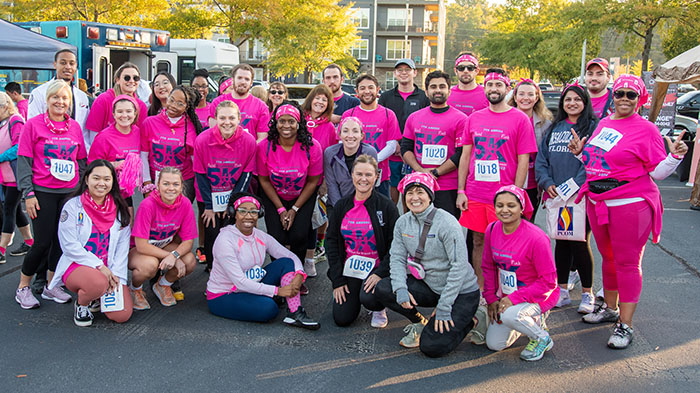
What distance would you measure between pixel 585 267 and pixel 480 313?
121 centimetres

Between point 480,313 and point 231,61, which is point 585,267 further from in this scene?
point 231,61

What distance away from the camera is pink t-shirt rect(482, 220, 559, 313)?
421 cm

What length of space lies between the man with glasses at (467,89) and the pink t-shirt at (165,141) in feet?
9.04

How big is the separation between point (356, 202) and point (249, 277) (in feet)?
3.48

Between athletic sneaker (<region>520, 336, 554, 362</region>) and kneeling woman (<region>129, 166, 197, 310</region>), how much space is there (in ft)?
9.30

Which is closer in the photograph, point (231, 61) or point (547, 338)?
point (547, 338)

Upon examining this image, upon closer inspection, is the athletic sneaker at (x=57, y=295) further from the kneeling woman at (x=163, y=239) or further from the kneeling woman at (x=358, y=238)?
the kneeling woman at (x=358, y=238)

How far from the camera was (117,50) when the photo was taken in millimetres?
15250

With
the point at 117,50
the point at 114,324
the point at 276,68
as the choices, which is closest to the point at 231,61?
the point at 117,50

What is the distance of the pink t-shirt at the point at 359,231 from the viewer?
4828 mm

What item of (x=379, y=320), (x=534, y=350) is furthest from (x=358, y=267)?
(x=534, y=350)

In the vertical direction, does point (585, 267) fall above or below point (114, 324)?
above

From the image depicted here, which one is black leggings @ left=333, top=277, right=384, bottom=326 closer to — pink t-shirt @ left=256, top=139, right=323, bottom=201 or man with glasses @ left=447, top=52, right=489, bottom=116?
pink t-shirt @ left=256, top=139, right=323, bottom=201

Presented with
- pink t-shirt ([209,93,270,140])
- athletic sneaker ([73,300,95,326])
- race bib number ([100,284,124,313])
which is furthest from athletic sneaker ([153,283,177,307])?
pink t-shirt ([209,93,270,140])
